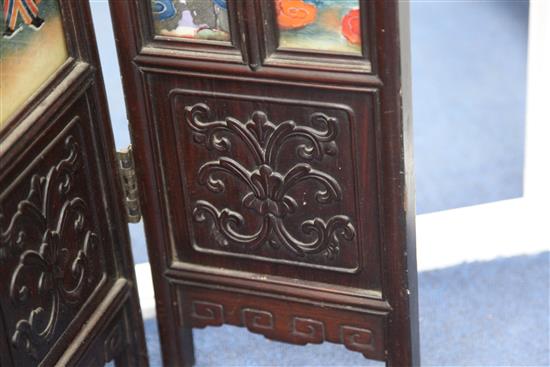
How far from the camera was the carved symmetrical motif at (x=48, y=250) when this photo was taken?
1.60m

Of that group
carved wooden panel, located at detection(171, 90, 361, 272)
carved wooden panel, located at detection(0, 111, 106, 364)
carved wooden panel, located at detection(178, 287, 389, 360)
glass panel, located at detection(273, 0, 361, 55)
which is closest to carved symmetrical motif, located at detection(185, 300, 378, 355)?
carved wooden panel, located at detection(178, 287, 389, 360)

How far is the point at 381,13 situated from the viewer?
5.04ft

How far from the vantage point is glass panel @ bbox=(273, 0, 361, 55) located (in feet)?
5.20

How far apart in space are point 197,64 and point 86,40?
0.16m

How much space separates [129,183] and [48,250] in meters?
0.21

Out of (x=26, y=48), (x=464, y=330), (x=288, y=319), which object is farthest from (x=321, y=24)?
(x=464, y=330)

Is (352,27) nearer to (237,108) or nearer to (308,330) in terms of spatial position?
(237,108)

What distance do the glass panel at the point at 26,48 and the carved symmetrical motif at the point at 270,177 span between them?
0.73ft

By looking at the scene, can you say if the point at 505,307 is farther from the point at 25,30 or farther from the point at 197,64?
the point at 25,30

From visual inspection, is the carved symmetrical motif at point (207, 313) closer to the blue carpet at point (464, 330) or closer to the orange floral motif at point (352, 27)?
the blue carpet at point (464, 330)

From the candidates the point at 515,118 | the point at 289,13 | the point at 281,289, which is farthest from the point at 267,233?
the point at 515,118

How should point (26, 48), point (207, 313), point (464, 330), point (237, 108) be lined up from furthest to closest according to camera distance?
point (464, 330)
point (207, 313)
point (237, 108)
point (26, 48)

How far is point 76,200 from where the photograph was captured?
68.2 inches

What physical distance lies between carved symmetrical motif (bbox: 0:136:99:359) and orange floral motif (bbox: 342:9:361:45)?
427 millimetres
